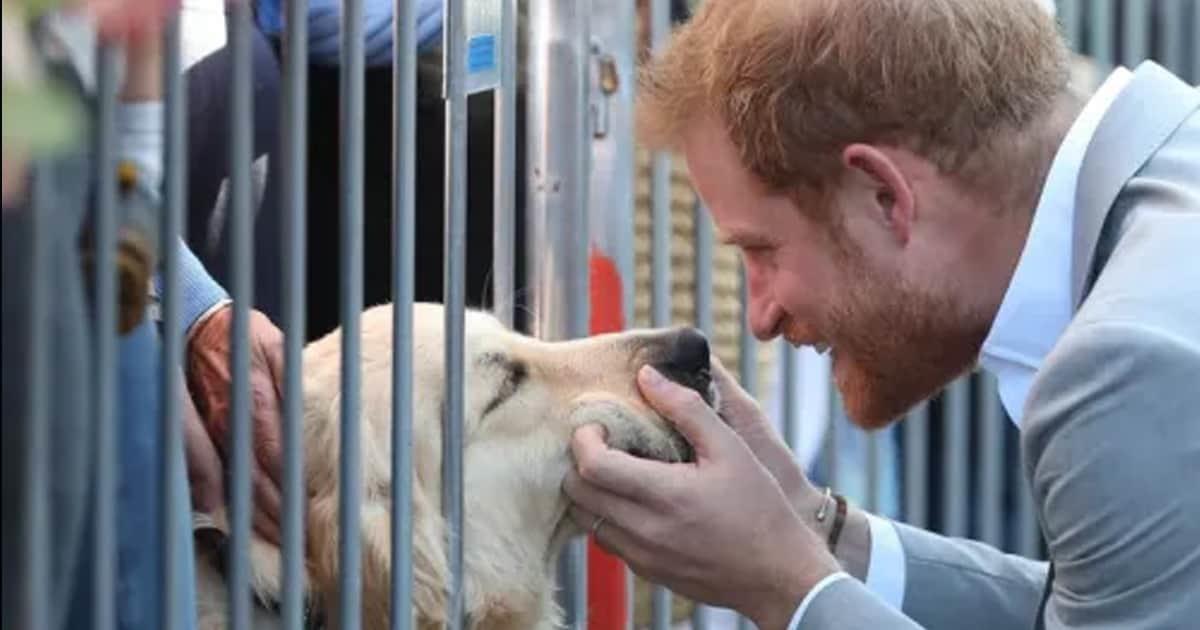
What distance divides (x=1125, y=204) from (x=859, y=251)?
1.24 ft

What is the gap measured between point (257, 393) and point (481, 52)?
0.78 m

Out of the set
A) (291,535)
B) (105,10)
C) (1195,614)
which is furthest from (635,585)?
(105,10)

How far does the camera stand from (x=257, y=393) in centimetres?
290

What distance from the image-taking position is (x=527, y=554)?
3186 millimetres

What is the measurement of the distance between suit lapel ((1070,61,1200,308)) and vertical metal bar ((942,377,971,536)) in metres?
1.74

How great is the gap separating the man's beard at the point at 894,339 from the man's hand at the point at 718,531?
0.24 metres

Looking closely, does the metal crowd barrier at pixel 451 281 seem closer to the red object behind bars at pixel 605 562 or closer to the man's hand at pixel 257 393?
the red object behind bars at pixel 605 562

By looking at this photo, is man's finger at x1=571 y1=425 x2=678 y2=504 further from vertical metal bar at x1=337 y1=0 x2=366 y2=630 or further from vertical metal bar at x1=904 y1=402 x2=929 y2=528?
vertical metal bar at x1=904 y1=402 x2=929 y2=528

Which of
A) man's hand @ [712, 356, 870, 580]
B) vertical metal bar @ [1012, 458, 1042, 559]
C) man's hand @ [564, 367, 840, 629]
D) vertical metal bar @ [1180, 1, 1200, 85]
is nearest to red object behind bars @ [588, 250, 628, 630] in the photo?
man's hand @ [712, 356, 870, 580]

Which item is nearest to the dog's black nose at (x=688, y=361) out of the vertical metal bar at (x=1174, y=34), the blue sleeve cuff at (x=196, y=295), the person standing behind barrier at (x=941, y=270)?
the person standing behind barrier at (x=941, y=270)

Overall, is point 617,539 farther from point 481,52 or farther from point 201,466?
point 481,52

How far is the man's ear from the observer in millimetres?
2639

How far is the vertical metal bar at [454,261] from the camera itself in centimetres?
278

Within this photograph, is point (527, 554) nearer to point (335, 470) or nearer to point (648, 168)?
point (335, 470)
